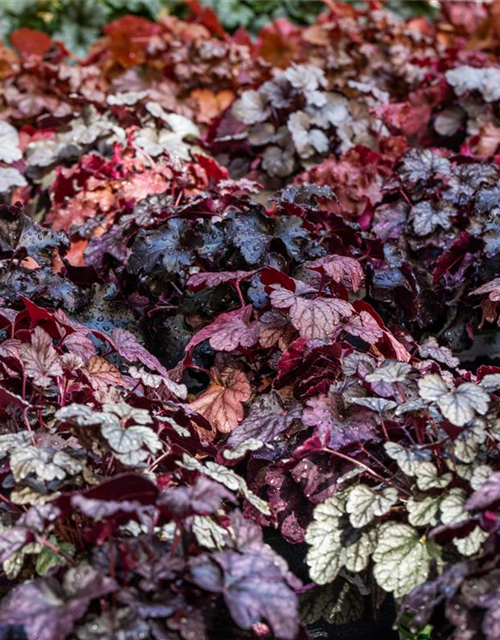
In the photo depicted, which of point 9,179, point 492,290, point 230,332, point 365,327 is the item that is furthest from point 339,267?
point 9,179

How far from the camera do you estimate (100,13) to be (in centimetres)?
499

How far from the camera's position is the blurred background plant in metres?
4.99

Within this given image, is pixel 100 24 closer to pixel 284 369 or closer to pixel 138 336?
pixel 138 336

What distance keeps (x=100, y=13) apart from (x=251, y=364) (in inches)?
146

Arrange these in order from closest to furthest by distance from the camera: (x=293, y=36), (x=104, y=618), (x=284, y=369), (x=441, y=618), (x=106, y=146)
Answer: (x=104, y=618) < (x=441, y=618) < (x=284, y=369) < (x=106, y=146) < (x=293, y=36)

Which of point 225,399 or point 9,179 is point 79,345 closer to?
point 225,399

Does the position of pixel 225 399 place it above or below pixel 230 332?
below

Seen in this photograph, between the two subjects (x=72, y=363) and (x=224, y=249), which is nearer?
(x=72, y=363)

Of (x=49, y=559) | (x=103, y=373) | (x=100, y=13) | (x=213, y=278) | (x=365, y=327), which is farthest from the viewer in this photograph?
(x=100, y=13)

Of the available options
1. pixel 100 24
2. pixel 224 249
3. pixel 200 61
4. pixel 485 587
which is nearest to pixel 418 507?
pixel 485 587

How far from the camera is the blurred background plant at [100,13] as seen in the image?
4988mm

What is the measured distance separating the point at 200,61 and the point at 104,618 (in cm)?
285

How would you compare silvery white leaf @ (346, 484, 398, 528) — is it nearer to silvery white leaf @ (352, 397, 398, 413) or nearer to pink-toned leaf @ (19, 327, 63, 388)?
silvery white leaf @ (352, 397, 398, 413)

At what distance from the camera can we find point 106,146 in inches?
116
